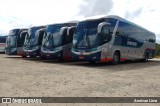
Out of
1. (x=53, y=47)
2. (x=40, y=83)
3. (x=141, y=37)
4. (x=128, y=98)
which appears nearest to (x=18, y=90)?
(x=40, y=83)

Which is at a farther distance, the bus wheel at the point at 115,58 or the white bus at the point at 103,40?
the bus wheel at the point at 115,58

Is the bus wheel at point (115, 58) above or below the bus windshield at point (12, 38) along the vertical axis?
below

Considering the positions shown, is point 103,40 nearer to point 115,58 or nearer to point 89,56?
point 89,56

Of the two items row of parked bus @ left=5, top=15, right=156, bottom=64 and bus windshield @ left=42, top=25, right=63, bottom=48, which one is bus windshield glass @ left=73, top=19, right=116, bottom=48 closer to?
row of parked bus @ left=5, top=15, right=156, bottom=64

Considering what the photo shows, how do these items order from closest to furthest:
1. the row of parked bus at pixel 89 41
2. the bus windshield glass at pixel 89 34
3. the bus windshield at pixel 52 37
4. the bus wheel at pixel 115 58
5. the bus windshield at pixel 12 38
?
the bus windshield glass at pixel 89 34
the row of parked bus at pixel 89 41
the bus wheel at pixel 115 58
the bus windshield at pixel 52 37
the bus windshield at pixel 12 38

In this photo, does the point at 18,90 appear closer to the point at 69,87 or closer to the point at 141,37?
the point at 69,87

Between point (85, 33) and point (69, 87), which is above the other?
point (85, 33)

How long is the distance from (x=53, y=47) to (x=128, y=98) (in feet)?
45.6

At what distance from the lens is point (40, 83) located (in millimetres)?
10352

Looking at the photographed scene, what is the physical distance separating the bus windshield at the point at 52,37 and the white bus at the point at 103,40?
105 inches

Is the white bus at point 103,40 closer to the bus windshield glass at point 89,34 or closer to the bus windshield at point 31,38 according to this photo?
the bus windshield glass at point 89,34

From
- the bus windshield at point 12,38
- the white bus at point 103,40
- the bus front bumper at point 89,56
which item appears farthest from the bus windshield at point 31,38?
the bus front bumper at point 89,56

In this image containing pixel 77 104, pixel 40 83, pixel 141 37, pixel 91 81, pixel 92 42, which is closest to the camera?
pixel 77 104

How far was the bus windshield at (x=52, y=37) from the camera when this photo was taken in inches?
840
